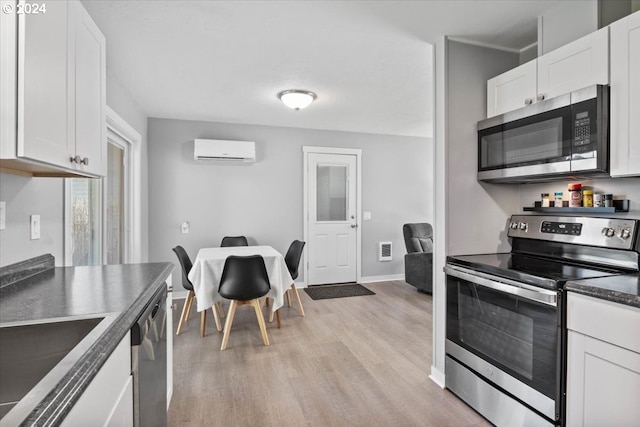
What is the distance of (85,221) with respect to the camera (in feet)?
8.62

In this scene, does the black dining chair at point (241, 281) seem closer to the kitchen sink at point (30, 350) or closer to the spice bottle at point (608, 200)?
the kitchen sink at point (30, 350)

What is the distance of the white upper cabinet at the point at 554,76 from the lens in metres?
1.68

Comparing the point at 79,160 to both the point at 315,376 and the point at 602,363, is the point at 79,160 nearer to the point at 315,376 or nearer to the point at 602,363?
the point at 315,376

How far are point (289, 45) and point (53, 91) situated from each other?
1.63 meters

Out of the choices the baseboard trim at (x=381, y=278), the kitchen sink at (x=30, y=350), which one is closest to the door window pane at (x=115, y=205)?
the kitchen sink at (x=30, y=350)

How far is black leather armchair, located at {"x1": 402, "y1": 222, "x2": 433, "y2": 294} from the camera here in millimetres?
4480

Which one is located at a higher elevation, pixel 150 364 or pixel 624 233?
pixel 624 233

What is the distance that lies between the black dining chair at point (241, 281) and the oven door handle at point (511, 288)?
1576mm

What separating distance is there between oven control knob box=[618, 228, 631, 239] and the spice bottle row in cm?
19

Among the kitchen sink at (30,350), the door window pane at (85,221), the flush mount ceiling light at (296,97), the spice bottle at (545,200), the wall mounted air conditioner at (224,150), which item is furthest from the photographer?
the wall mounted air conditioner at (224,150)

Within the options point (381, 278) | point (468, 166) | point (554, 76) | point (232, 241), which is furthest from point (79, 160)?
point (381, 278)

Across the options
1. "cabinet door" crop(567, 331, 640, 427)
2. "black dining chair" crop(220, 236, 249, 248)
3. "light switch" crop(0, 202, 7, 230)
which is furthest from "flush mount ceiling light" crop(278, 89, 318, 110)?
"cabinet door" crop(567, 331, 640, 427)

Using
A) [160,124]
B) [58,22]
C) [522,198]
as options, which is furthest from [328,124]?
[58,22]

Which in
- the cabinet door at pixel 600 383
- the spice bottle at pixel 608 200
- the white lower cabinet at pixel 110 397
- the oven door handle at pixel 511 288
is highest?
the spice bottle at pixel 608 200
